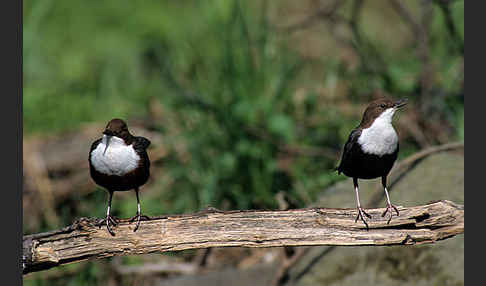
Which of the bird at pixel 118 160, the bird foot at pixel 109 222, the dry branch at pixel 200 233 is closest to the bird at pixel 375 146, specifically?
the dry branch at pixel 200 233

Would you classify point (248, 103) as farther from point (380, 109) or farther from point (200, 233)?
point (380, 109)

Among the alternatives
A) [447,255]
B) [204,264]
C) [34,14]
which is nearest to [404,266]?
[447,255]

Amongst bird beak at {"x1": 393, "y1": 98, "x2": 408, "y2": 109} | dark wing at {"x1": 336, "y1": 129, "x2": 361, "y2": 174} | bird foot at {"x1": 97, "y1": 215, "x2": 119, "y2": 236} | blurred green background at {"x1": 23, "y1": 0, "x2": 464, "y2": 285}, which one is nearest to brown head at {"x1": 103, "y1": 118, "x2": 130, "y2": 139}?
bird foot at {"x1": 97, "y1": 215, "x2": 119, "y2": 236}

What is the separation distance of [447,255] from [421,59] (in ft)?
11.0

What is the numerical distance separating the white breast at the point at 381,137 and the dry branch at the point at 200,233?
0.77 meters

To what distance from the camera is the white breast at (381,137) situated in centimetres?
294

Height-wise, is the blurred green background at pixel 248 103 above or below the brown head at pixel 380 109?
above

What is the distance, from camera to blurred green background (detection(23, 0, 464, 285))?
26.4 ft

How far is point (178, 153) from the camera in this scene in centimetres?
878

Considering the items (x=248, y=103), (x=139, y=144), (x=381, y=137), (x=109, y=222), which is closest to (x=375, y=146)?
(x=381, y=137)

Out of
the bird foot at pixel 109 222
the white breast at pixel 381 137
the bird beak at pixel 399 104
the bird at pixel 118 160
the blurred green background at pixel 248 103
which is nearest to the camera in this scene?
the bird beak at pixel 399 104

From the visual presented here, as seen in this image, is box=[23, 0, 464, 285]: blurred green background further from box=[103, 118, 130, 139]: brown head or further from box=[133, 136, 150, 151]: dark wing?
box=[103, 118, 130, 139]: brown head

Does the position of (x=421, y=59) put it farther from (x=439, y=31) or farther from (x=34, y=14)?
(x=34, y=14)

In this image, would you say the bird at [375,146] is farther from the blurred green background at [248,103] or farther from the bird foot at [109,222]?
the blurred green background at [248,103]
